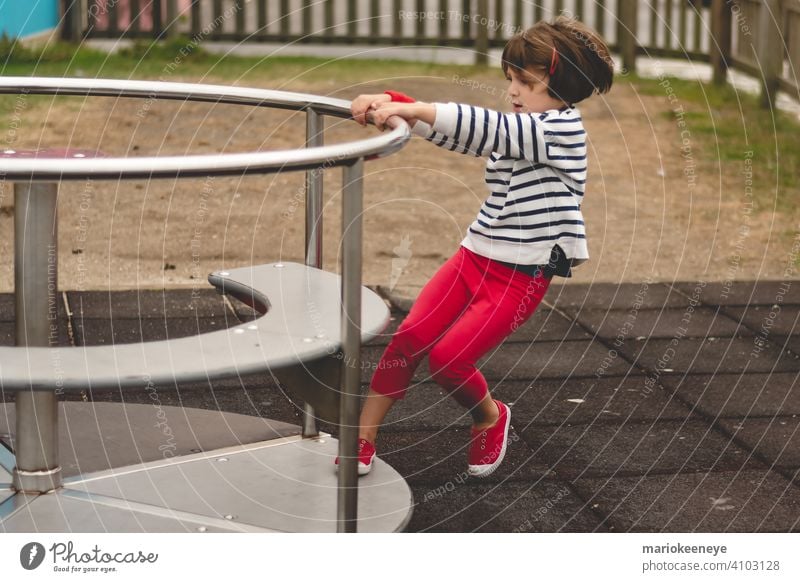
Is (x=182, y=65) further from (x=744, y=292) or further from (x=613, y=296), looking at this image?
(x=744, y=292)

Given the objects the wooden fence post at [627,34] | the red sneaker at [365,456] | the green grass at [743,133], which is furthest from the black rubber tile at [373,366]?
the wooden fence post at [627,34]

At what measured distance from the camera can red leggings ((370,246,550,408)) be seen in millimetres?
2754

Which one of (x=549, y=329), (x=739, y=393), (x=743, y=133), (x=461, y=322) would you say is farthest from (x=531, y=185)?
(x=743, y=133)

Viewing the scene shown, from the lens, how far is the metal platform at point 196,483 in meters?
2.62

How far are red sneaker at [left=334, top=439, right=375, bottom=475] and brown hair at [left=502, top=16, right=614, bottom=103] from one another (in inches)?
32.7

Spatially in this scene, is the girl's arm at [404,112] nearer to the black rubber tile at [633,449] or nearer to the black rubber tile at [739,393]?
the black rubber tile at [633,449]

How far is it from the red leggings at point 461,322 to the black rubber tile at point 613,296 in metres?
1.54

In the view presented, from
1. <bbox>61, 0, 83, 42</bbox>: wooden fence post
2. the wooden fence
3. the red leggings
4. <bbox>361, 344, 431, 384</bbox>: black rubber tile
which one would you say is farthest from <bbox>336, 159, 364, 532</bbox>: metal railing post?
<bbox>61, 0, 83, 42</bbox>: wooden fence post

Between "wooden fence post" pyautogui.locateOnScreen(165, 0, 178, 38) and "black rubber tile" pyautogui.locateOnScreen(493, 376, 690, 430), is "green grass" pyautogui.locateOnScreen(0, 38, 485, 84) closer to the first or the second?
"wooden fence post" pyautogui.locateOnScreen(165, 0, 178, 38)

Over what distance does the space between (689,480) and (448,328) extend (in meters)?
0.63

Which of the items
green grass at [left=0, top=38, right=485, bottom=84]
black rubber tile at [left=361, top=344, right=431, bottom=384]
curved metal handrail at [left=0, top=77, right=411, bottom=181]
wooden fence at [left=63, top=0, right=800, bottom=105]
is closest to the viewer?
curved metal handrail at [left=0, top=77, right=411, bottom=181]

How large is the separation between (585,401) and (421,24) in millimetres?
7303
